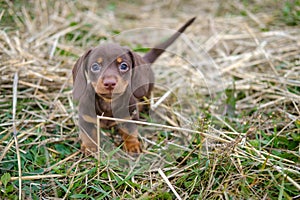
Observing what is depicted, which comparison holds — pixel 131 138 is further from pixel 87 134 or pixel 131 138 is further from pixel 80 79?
pixel 80 79

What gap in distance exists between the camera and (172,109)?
3271mm

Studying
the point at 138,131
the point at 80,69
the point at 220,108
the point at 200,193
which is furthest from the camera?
the point at 220,108

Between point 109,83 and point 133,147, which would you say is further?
point 133,147

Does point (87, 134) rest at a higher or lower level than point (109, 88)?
lower

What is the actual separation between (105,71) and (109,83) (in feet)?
0.41

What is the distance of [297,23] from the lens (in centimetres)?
466

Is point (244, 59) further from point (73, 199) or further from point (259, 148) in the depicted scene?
point (73, 199)

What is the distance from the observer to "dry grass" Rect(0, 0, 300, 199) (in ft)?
7.94

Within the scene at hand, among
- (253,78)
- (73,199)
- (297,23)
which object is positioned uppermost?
(297,23)

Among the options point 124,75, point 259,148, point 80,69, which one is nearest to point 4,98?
point 80,69

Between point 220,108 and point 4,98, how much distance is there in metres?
1.86

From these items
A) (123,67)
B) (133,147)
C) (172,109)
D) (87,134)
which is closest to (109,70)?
(123,67)

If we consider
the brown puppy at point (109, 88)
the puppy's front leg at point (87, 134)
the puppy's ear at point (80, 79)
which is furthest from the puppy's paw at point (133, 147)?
the puppy's ear at point (80, 79)

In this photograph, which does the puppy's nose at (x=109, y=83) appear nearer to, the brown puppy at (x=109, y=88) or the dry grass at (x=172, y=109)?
the brown puppy at (x=109, y=88)
